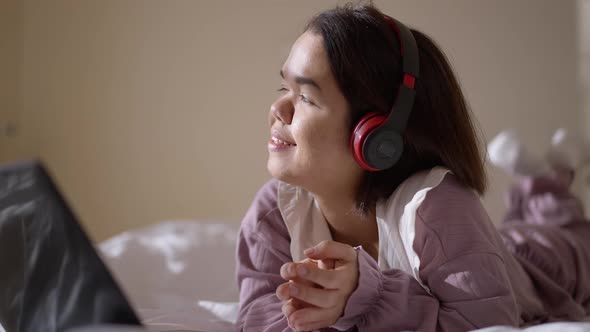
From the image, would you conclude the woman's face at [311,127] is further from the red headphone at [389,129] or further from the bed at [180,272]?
the bed at [180,272]

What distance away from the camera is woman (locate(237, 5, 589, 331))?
89 cm

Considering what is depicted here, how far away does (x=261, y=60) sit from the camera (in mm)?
2645

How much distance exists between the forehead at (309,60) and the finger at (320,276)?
33 centimetres

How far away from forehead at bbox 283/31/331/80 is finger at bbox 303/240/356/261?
0.98ft

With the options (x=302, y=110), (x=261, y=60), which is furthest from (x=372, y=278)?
(x=261, y=60)

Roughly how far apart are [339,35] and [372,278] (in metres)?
0.38

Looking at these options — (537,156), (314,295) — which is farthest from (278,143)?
(537,156)

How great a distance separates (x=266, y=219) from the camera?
3.83 feet

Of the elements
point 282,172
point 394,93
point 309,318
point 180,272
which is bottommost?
point 180,272

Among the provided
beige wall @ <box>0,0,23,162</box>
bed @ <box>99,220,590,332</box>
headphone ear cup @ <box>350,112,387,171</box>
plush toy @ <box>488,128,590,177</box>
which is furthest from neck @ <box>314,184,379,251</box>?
beige wall @ <box>0,0,23,162</box>

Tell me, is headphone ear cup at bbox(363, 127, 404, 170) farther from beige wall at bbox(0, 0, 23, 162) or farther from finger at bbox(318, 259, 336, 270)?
beige wall at bbox(0, 0, 23, 162)

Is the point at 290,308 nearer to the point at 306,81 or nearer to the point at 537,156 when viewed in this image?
the point at 306,81

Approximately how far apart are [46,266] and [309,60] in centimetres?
52

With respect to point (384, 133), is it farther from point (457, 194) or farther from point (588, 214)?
point (588, 214)
